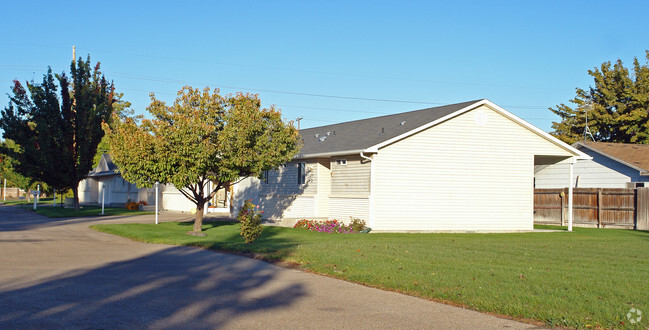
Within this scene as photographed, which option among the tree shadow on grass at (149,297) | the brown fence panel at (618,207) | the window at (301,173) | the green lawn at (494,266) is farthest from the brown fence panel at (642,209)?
the tree shadow on grass at (149,297)

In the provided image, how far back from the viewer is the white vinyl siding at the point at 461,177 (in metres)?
23.5

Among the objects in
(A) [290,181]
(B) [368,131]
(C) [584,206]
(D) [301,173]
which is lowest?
(C) [584,206]

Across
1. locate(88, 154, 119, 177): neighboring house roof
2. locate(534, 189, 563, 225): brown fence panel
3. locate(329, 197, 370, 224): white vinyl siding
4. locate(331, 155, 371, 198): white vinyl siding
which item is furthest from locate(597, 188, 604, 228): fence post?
locate(88, 154, 119, 177): neighboring house roof

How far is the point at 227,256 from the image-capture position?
15.4 metres

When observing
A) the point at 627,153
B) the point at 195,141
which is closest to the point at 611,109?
the point at 627,153

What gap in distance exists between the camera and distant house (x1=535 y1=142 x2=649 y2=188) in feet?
93.0

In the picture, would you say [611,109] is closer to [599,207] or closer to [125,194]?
[599,207]

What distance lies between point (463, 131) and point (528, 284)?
14.7 m

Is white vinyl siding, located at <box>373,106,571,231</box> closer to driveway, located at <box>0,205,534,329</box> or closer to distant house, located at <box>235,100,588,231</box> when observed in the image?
distant house, located at <box>235,100,588,231</box>

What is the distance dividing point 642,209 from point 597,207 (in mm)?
2054

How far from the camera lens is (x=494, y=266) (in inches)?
503

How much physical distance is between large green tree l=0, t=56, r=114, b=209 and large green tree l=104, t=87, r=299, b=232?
15.1 m

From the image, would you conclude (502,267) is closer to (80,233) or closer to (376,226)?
(376,226)

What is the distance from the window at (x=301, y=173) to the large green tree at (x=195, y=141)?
6035 mm
